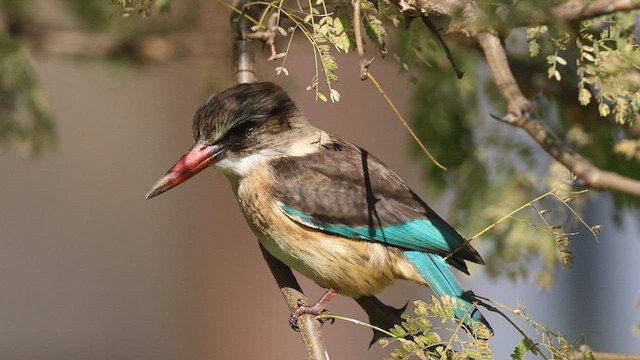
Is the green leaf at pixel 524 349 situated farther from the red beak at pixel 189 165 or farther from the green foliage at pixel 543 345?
the red beak at pixel 189 165

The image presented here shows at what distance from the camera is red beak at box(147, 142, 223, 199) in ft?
10.9

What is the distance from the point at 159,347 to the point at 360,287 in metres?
4.41

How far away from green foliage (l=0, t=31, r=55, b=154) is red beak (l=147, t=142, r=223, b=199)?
0.55 m

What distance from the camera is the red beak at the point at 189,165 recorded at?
3.33 meters

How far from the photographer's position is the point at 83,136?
299 inches

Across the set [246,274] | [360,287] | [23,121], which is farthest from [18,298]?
[360,287]

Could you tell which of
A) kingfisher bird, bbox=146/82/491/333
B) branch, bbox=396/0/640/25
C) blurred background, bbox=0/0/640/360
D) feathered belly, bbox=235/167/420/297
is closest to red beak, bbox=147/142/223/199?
kingfisher bird, bbox=146/82/491/333

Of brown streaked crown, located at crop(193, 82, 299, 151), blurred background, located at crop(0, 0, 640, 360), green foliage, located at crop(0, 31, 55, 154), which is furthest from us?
blurred background, located at crop(0, 0, 640, 360)

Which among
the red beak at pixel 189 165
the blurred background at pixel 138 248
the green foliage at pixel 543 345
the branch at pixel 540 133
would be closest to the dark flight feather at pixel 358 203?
the red beak at pixel 189 165

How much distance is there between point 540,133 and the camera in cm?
300

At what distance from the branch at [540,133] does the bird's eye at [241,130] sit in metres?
0.84

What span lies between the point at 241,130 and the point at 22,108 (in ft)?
2.45

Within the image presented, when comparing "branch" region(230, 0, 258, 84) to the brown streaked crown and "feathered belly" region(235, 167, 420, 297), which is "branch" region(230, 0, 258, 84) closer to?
the brown streaked crown

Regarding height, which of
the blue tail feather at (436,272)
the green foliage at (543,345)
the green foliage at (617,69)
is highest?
the green foliage at (617,69)
